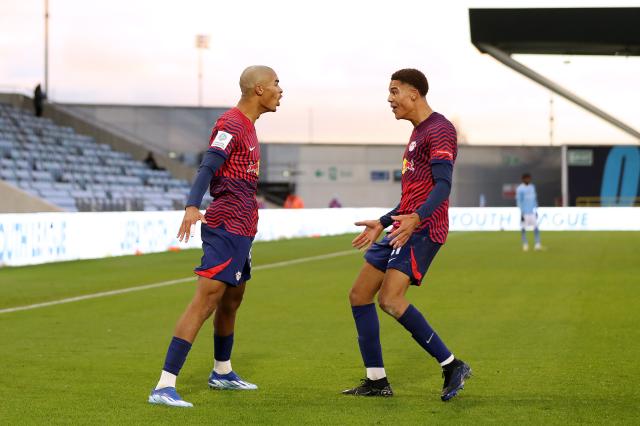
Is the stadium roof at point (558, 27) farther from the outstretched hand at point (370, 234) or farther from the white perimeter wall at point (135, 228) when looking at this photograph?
the outstretched hand at point (370, 234)

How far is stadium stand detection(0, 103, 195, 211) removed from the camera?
116ft

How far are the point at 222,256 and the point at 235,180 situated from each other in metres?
0.49

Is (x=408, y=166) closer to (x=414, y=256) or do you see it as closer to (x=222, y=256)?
(x=414, y=256)

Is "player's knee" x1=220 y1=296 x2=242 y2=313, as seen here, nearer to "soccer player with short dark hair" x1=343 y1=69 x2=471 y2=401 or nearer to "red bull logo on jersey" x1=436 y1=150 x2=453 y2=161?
"soccer player with short dark hair" x1=343 y1=69 x2=471 y2=401

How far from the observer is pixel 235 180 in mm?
7367

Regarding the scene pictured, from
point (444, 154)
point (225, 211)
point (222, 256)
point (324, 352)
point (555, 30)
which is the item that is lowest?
point (324, 352)

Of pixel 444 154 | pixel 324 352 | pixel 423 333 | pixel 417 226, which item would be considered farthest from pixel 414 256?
pixel 324 352

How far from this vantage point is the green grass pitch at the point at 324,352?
23.4 feet

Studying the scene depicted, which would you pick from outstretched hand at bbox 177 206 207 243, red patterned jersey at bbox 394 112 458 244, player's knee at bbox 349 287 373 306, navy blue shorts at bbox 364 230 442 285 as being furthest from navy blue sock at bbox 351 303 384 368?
outstretched hand at bbox 177 206 207 243

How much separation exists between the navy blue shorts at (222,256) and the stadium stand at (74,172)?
27.4 meters

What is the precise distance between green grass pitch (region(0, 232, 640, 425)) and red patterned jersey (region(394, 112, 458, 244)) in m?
1.13

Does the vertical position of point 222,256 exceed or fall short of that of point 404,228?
it falls short

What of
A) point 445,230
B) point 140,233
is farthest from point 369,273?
point 140,233

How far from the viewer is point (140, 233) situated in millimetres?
28219
